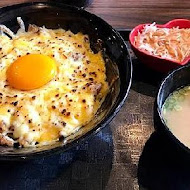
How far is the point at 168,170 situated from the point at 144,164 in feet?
0.32

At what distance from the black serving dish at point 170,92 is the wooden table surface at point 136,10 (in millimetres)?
709

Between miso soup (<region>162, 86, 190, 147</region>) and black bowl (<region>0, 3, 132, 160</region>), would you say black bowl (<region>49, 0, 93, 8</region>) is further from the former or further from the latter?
miso soup (<region>162, 86, 190, 147</region>)

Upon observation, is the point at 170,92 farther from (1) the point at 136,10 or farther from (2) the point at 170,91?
(1) the point at 136,10

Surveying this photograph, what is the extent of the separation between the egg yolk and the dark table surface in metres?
0.34

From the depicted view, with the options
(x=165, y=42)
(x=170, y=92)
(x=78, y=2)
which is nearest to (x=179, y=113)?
(x=170, y=92)

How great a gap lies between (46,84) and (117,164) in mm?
472

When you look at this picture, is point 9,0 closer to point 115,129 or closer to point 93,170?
point 115,129

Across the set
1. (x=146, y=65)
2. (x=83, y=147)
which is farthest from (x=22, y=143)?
(x=146, y=65)

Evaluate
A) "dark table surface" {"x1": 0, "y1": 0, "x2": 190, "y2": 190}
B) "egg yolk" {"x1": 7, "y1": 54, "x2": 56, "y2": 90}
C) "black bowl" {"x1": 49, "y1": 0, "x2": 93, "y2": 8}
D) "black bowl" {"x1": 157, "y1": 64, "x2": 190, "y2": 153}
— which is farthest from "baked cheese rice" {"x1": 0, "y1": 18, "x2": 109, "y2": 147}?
"black bowl" {"x1": 49, "y1": 0, "x2": 93, "y2": 8}

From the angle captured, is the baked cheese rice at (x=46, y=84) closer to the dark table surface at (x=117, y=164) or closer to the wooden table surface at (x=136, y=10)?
the dark table surface at (x=117, y=164)

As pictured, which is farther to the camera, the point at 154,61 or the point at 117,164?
the point at 154,61

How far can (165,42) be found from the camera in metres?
2.01

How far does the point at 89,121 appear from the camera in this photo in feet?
5.21

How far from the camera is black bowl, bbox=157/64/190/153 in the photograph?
1404 mm
